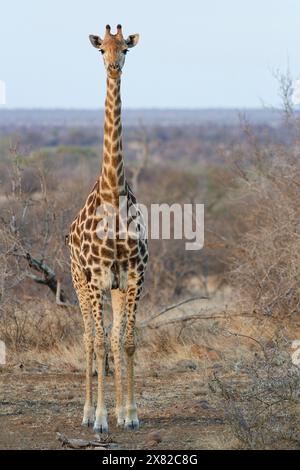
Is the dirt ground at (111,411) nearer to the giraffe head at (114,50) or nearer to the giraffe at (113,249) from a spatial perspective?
the giraffe at (113,249)

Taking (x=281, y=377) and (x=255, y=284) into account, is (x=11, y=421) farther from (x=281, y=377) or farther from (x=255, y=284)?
(x=255, y=284)

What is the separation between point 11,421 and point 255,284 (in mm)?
4090

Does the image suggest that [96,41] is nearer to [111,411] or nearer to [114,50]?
[114,50]

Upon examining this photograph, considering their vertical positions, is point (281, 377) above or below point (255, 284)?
below

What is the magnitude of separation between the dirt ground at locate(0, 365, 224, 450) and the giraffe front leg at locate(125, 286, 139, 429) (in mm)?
92

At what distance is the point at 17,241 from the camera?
A: 10445 millimetres

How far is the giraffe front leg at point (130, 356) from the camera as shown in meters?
7.96

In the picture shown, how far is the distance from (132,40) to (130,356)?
91.2 inches

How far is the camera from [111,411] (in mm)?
8547

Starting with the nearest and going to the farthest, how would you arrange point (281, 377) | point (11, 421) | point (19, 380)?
point (281, 377), point (11, 421), point (19, 380)

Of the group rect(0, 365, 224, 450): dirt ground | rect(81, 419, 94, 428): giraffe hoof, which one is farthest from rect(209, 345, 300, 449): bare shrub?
rect(81, 419, 94, 428): giraffe hoof

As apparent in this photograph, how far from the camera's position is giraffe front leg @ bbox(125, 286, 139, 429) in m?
7.96

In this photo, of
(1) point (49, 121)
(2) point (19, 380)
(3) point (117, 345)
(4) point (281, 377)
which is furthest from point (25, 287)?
(1) point (49, 121)
